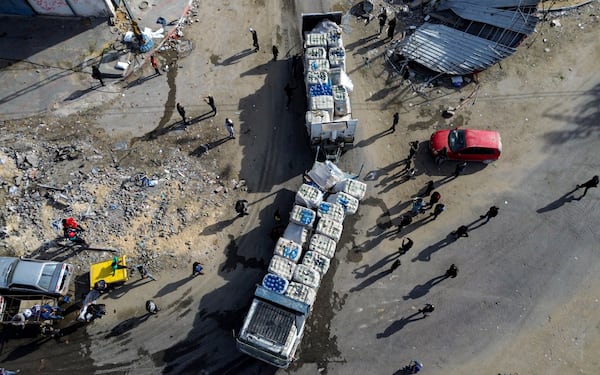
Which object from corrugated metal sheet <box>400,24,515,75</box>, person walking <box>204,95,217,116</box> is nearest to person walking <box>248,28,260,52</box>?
person walking <box>204,95,217,116</box>

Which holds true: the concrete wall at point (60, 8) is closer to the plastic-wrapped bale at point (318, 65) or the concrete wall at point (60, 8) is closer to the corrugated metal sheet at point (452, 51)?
the plastic-wrapped bale at point (318, 65)

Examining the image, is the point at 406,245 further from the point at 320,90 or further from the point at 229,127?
the point at 229,127

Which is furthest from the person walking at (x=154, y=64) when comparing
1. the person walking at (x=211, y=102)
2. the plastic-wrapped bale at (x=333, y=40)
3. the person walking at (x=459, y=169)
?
the person walking at (x=459, y=169)

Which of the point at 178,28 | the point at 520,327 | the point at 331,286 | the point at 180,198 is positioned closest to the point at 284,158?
the point at 180,198

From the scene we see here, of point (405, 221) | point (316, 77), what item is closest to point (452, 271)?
point (405, 221)

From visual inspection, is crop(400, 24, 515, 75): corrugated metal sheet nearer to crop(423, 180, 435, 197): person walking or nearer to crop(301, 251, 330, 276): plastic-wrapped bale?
crop(423, 180, 435, 197): person walking

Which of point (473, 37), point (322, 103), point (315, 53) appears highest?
point (315, 53)

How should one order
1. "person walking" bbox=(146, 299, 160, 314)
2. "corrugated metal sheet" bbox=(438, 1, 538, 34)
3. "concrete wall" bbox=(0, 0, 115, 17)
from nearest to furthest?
1. "person walking" bbox=(146, 299, 160, 314)
2. "corrugated metal sheet" bbox=(438, 1, 538, 34)
3. "concrete wall" bbox=(0, 0, 115, 17)
